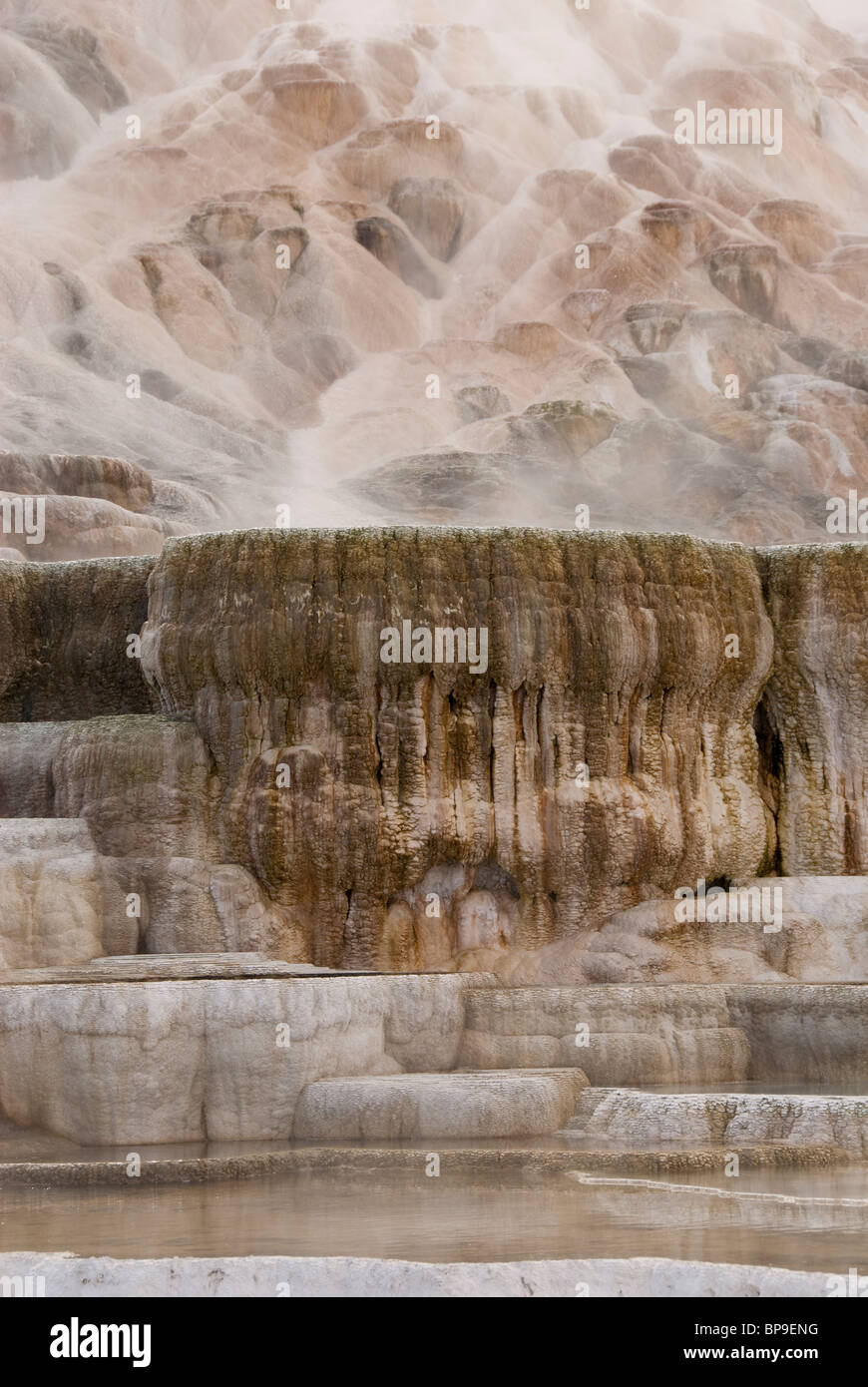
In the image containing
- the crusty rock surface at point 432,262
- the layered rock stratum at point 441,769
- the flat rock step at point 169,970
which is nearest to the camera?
the flat rock step at point 169,970

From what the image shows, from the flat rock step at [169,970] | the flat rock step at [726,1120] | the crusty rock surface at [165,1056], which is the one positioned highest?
the flat rock step at [169,970]

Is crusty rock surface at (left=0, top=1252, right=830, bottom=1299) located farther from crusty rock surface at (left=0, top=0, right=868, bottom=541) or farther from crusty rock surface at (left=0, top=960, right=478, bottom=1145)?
crusty rock surface at (left=0, top=0, right=868, bottom=541)

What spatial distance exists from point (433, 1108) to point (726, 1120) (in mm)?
1611

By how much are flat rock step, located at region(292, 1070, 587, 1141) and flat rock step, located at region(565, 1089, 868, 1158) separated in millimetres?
246

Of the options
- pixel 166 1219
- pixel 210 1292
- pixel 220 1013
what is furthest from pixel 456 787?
pixel 210 1292

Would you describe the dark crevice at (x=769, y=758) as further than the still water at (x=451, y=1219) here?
Yes

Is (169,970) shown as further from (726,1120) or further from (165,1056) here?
(726,1120)

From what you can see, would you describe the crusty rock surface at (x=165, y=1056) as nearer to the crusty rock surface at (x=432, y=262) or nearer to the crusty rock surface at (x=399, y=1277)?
the crusty rock surface at (x=399, y=1277)

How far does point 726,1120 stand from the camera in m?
10.4

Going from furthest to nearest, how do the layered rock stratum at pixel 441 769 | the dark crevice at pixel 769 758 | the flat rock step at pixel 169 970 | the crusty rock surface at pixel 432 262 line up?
the crusty rock surface at pixel 432 262 → the dark crevice at pixel 769 758 → the layered rock stratum at pixel 441 769 → the flat rock step at pixel 169 970

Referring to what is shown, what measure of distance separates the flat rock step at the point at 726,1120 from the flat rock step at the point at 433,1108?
0.25 m

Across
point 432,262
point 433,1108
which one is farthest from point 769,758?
point 432,262

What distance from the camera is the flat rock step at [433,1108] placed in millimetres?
10656

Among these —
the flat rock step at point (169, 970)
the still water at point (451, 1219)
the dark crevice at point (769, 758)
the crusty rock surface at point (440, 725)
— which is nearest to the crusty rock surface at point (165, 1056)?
the flat rock step at point (169, 970)
